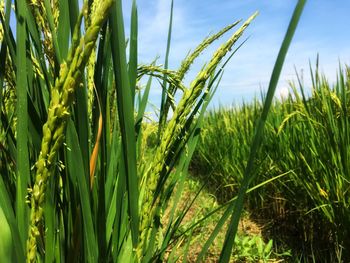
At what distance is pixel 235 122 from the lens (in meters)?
5.54

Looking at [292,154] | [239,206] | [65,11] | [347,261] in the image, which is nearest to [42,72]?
[65,11]

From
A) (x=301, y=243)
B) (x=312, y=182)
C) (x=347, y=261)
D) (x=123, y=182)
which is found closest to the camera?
(x=123, y=182)

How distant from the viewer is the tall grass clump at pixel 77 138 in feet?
1.47

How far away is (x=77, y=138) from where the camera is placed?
60cm

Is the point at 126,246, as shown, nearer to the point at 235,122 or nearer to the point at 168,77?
the point at 168,77

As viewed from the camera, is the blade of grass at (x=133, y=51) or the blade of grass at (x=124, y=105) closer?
the blade of grass at (x=124, y=105)

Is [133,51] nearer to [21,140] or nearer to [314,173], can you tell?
[21,140]

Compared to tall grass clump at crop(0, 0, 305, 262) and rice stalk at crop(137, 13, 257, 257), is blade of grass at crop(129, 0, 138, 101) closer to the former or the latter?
tall grass clump at crop(0, 0, 305, 262)

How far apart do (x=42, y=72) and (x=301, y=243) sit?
2901mm

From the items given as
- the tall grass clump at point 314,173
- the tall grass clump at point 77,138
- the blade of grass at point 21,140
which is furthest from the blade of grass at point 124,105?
the tall grass clump at point 314,173

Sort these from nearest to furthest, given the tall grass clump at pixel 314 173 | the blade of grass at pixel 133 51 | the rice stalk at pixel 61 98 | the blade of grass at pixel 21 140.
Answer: the rice stalk at pixel 61 98 → the blade of grass at pixel 21 140 → the blade of grass at pixel 133 51 → the tall grass clump at pixel 314 173

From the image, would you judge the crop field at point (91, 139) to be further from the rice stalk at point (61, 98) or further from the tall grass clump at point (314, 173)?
the tall grass clump at point (314, 173)

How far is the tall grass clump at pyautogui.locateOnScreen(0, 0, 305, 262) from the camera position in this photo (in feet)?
1.47

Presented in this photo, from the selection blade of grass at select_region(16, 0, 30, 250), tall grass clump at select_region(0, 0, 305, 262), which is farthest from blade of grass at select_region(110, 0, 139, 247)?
blade of grass at select_region(16, 0, 30, 250)
